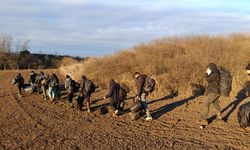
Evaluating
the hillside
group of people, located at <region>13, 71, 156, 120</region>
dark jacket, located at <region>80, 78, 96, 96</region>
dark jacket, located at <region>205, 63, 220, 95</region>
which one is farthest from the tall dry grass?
the hillside

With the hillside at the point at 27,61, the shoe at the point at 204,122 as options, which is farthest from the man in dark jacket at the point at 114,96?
the hillside at the point at 27,61

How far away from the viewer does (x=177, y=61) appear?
84.6 feet

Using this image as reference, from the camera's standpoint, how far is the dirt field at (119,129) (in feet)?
40.9

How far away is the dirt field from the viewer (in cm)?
1246

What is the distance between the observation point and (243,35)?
30297 millimetres

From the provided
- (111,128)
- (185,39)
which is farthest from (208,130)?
(185,39)

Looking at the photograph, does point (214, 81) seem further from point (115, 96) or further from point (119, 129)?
point (115, 96)

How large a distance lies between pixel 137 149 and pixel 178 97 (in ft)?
36.6

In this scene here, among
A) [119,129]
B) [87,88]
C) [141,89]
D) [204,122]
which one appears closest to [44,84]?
[87,88]

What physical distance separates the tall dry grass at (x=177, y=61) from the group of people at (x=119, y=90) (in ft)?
15.0

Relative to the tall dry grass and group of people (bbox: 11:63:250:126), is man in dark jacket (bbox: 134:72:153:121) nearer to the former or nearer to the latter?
group of people (bbox: 11:63:250:126)

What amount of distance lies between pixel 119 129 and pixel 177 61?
11.6 meters

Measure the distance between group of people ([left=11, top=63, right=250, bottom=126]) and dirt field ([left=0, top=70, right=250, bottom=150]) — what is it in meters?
0.49

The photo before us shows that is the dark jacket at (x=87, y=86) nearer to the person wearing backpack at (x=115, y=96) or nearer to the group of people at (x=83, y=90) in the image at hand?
the group of people at (x=83, y=90)
